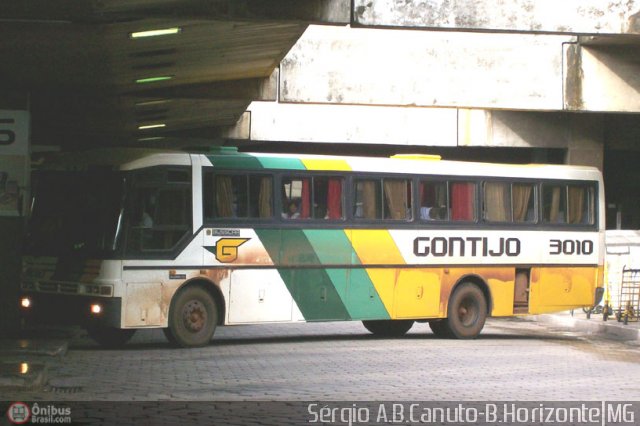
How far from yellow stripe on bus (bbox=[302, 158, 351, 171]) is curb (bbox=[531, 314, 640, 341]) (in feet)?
21.6

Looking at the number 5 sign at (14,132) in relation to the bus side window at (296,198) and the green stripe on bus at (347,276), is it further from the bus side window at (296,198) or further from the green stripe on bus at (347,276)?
the green stripe on bus at (347,276)

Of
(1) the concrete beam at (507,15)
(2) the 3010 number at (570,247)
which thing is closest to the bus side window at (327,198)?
(1) the concrete beam at (507,15)

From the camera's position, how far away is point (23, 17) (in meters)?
16.2

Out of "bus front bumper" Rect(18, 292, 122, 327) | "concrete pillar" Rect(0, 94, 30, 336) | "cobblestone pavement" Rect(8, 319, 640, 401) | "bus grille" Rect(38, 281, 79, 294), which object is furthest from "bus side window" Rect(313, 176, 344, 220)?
"concrete pillar" Rect(0, 94, 30, 336)

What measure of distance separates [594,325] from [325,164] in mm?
8062

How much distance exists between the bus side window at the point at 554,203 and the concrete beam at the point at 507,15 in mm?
3353

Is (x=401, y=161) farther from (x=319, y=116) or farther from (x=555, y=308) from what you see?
(x=319, y=116)

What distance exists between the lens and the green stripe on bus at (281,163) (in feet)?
71.1

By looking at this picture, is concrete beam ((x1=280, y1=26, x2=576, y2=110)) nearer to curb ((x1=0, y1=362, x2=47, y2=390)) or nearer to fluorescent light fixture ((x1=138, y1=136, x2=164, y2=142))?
fluorescent light fixture ((x1=138, y1=136, x2=164, y2=142))

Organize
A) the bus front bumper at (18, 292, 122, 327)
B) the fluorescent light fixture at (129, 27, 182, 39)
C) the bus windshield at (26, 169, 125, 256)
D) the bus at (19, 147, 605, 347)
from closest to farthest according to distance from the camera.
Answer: the fluorescent light fixture at (129, 27, 182, 39) < the bus front bumper at (18, 292, 122, 327) < the bus windshield at (26, 169, 125, 256) < the bus at (19, 147, 605, 347)

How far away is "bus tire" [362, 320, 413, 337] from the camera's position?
80.4ft

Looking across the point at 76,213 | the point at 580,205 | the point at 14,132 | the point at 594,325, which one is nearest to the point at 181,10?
the point at 14,132

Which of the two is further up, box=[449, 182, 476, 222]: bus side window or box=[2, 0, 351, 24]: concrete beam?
box=[2, 0, 351, 24]: concrete beam

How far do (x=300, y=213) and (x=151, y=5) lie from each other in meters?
6.12
